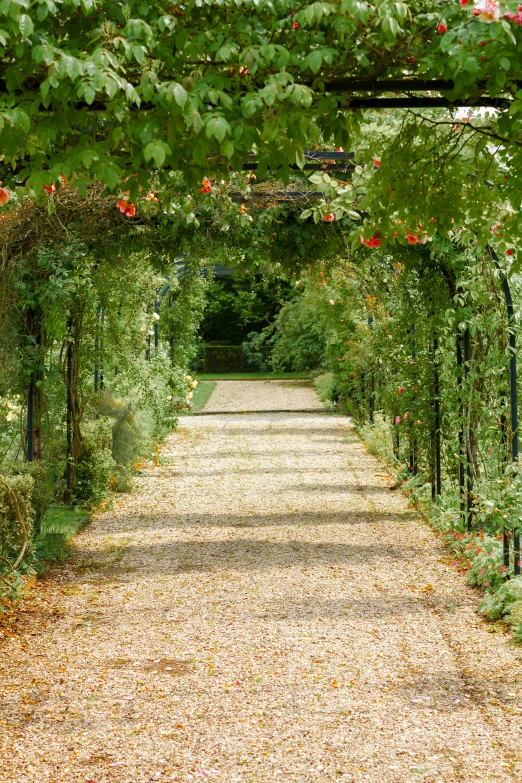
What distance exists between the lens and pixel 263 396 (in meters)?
20.1

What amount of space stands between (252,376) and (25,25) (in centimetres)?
2372

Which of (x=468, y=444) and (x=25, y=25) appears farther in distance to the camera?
(x=468, y=444)

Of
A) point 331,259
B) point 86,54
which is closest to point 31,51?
point 86,54

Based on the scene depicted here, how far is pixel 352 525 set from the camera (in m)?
7.05

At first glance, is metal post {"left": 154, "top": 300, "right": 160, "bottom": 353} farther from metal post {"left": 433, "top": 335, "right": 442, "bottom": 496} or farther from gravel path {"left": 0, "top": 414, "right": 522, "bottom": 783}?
metal post {"left": 433, "top": 335, "right": 442, "bottom": 496}

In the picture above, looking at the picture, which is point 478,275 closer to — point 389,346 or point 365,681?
point 389,346

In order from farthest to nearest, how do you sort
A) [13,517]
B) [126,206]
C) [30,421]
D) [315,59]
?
[30,421], [13,517], [126,206], [315,59]

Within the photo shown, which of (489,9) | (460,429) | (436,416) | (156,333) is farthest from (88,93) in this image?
(156,333)

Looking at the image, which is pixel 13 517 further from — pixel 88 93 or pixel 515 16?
pixel 515 16

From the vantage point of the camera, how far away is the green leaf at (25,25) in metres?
2.14

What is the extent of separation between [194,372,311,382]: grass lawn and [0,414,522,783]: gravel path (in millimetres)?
17235

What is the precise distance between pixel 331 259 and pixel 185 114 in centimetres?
502

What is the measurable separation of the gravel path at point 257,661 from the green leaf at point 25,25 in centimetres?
223

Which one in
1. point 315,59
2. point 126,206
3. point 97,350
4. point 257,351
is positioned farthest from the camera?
point 257,351
